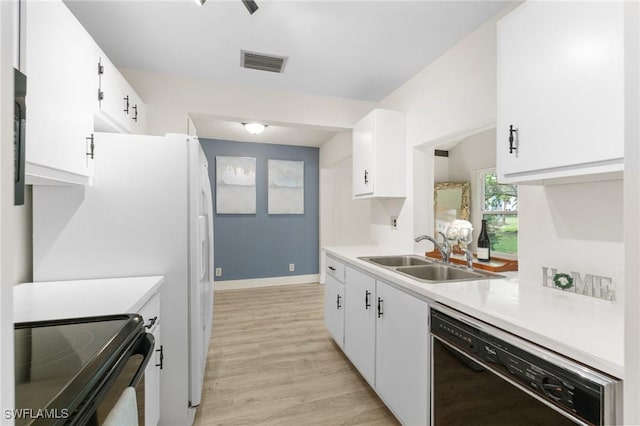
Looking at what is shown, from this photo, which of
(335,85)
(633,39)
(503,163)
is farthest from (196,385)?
(335,85)

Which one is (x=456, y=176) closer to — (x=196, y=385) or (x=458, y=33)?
(x=458, y=33)

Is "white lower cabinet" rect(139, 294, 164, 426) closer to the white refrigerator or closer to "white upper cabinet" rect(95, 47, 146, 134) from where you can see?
the white refrigerator

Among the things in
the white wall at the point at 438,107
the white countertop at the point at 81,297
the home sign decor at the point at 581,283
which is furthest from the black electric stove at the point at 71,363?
the white wall at the point at 438,107

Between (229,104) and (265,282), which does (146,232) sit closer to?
(229,104)

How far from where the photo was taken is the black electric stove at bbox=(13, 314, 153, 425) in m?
0.52

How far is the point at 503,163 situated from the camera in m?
1.36

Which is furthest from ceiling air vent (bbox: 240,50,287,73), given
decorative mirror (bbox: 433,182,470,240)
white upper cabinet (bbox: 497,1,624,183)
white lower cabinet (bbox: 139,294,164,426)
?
decorative mirror (bbox: 433,182,470,240)

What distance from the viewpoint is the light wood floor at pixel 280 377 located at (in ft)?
5.85

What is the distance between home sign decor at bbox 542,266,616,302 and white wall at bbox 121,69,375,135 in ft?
7.62

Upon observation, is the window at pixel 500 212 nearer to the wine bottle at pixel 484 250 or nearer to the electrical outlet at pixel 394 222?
the electrical outlet at pixel 394 222

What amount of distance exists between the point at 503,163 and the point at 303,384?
6.29ft

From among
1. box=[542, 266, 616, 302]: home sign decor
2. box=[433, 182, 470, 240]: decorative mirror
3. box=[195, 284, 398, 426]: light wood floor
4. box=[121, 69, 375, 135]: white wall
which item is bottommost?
box=[195, 284, 398, 426]: light wood floor

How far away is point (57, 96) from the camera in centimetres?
126

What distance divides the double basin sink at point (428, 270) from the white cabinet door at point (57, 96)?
1765 mm
